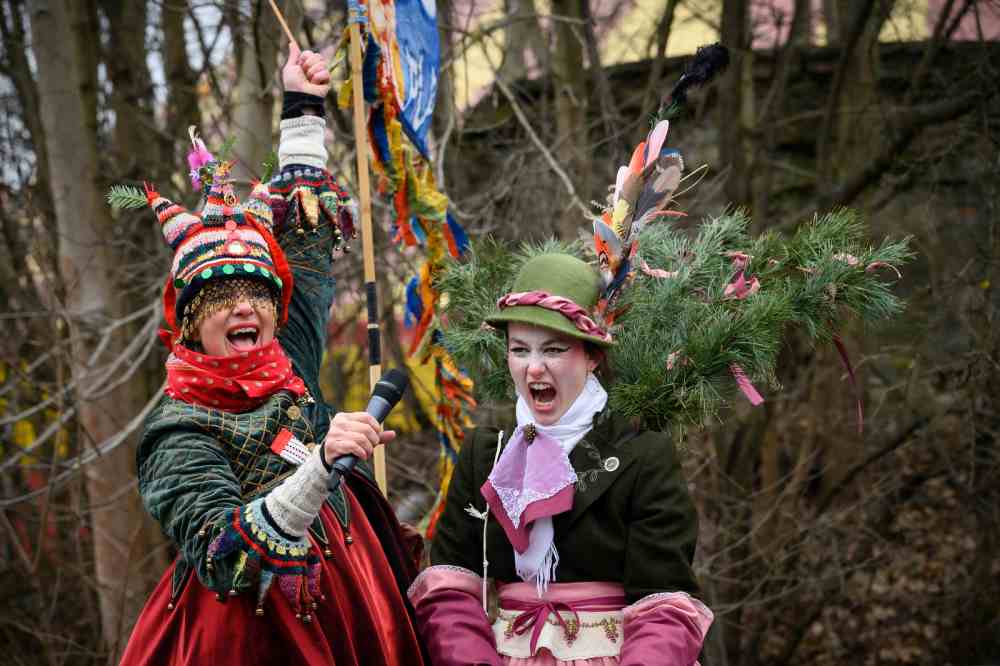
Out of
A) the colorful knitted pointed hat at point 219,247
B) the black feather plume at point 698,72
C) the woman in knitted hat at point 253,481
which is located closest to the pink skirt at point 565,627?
the woman in knitted hat at point 253,481

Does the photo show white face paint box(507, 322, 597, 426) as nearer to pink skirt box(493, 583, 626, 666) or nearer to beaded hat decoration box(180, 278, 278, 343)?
pink skirt box(493, 583, 626, 666)

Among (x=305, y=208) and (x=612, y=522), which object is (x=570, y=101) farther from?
(x=612, y=522)

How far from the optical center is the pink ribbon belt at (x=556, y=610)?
280 centimetres

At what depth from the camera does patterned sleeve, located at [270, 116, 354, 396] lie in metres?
3.17

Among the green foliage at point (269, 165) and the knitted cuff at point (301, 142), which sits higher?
the knitted cuff at point (301, 142)

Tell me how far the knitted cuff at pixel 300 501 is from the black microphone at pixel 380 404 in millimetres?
29

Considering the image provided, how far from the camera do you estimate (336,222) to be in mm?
3246

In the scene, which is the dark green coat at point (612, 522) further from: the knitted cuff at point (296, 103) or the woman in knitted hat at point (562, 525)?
the knitted cuff at point (296, 103)

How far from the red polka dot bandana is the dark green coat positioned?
2.12 ft

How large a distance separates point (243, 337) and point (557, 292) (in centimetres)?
85

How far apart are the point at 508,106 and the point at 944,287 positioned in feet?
10.2

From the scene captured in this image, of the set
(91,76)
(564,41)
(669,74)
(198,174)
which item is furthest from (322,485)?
(669,74)

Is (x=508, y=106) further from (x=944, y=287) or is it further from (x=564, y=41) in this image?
(x=944, y=287)

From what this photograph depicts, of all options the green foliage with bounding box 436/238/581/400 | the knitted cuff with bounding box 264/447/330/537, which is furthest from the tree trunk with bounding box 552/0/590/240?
the knitted cuff with bounding box 264/447/330/537
